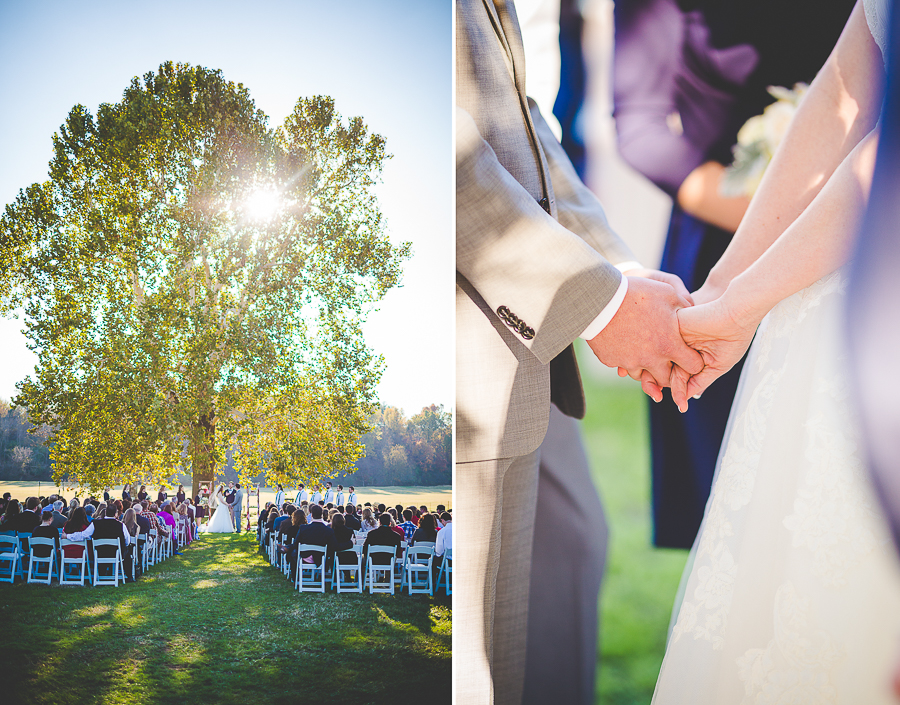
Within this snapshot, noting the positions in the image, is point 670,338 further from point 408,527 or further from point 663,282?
point 408,527

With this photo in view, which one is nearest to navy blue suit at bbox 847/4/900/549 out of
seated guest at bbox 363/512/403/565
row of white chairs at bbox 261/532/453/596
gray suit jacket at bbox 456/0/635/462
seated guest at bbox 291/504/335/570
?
gray suit jacket at bbox 456/0/635/462

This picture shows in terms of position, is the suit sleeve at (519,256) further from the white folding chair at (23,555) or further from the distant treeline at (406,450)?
the white folding chair at (23,555)

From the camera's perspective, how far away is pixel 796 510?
1.14 metres

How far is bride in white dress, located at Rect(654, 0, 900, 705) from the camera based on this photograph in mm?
1044

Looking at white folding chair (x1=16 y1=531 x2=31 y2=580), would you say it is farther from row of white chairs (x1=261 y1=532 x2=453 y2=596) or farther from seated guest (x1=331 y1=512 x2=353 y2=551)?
seated guest (x1=331 y1=512 x2=353 y2=551)

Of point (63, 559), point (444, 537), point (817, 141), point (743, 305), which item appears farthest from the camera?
point (444, 537)

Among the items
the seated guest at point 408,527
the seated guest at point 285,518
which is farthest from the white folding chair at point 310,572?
the seated guest at point 408,527

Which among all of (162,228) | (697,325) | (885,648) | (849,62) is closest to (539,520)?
(697,325)

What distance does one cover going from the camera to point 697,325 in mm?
1513

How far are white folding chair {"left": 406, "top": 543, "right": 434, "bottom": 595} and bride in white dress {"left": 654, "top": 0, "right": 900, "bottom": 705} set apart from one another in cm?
157

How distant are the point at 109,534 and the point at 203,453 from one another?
0.50m

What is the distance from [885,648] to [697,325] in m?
0.83

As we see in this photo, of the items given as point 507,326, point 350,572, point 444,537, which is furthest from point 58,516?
point 507,326

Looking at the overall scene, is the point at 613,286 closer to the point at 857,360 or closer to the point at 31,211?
the point at 857,360
